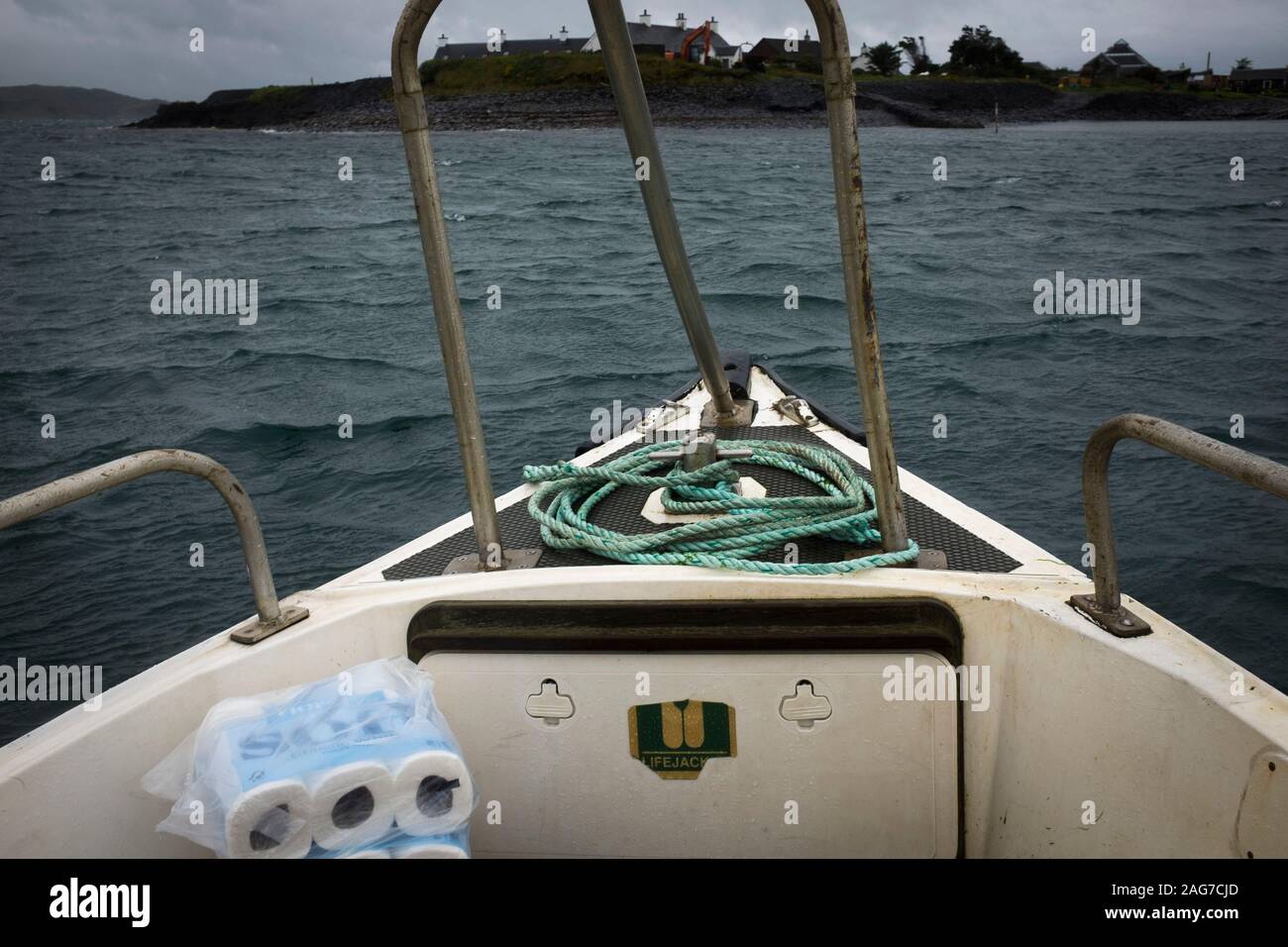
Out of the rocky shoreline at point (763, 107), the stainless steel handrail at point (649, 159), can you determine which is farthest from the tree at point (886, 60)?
the stainless steel handrail at point (649, 159)

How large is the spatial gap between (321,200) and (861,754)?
28.8 m

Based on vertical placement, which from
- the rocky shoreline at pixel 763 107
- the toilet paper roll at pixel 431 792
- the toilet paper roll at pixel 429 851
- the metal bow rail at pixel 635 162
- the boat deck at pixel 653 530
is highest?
the rocky shoreline at pixel 763 107

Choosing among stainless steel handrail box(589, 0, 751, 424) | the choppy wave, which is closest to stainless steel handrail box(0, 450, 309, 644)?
stainless steel handrail box(589, 0, 751, 424)

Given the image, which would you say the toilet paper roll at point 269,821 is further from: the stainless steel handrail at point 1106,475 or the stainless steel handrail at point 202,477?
the stainless steel handrail at point 1106,475

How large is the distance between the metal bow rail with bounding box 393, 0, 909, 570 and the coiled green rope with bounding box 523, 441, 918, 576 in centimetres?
16

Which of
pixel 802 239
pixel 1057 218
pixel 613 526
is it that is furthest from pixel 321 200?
pixel 613 526

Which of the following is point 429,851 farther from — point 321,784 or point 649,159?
point 649,159

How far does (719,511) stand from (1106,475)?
1.33m

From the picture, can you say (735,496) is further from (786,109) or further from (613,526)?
(786,109)

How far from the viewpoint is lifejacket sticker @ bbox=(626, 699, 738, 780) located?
2436mm

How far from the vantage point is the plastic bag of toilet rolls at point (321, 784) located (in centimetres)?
175

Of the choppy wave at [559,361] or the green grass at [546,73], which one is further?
the green grass at [546,73]

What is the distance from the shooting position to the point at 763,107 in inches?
2793

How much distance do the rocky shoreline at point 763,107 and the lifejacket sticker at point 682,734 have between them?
62.1m
